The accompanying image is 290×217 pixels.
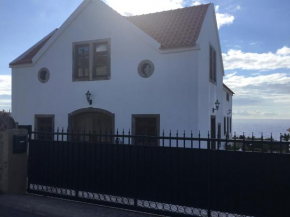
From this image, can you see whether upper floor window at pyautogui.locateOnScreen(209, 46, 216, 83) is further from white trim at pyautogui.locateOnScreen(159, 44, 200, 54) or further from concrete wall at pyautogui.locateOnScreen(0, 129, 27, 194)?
concrete wall at pyautogui.locateOnScreen(0, 129, 27, 194)

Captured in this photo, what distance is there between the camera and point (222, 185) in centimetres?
534

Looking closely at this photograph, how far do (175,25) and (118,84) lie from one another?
4.10 metres

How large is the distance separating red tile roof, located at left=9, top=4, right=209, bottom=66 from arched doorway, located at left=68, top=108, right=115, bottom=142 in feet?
13.7

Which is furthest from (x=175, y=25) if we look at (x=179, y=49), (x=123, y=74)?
(x=123, y=74)

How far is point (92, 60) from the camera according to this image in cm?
1359

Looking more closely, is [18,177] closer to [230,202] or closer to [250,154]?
[230,202]

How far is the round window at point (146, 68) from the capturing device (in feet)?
40.4

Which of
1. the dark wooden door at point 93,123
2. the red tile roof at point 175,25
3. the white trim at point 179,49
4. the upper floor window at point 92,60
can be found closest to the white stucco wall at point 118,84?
the white trim at point 179,49

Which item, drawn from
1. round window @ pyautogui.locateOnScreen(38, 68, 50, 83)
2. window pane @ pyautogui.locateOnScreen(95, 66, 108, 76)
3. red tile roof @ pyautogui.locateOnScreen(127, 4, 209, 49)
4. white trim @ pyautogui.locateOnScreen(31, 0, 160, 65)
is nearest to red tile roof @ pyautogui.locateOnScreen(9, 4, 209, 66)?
red tile roof @ pyautogui.locateOnScreen(127, 4, 209, 49)

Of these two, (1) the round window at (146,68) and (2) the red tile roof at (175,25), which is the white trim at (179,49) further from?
(1) the round window at (146,68)

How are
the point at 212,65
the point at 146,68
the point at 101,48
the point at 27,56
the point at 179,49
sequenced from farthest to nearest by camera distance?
the point at 27,56, the point at 212,65, the point at 101,48, the point at 146,68, the point at 179,49

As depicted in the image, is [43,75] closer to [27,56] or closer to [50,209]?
[27,56]

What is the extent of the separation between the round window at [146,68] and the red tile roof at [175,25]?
1.01 metres

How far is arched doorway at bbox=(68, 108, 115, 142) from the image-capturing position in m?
13.3
